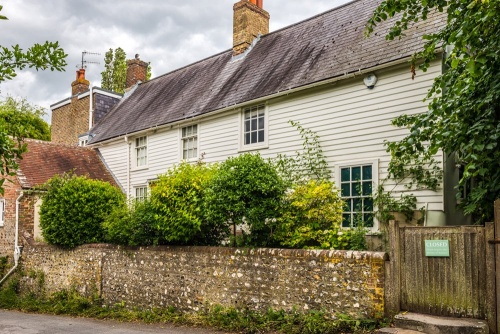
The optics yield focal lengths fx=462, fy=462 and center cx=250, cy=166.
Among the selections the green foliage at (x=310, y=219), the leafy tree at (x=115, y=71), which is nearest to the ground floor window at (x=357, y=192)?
the green foliage at (x=310, y=219)

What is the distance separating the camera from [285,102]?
1440cm

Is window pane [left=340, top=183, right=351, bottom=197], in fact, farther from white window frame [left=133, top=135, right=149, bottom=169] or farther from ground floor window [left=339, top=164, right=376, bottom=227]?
white window frame [left=133, top=135, right=149, bottom=169]

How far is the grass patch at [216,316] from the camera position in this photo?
322 inches

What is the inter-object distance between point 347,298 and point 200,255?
12.6 feet

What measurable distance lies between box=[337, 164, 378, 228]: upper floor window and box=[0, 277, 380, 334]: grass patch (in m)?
3.72

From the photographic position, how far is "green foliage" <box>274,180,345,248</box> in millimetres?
9734

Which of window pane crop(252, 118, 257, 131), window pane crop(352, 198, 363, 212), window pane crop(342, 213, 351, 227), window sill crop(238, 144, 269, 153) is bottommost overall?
window pane crop(342, 213, 351, 227)

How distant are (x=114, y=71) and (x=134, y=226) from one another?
3742cm

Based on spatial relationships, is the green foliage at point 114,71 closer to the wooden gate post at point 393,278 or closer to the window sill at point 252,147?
the window sill at point 252,147

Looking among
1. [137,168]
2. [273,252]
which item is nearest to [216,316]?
[273,252]

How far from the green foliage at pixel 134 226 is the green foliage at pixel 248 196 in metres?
2.30

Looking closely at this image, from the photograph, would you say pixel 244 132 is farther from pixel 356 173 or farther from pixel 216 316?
pixel 216 316

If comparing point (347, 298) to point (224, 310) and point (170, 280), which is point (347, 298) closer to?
point (224, 310)

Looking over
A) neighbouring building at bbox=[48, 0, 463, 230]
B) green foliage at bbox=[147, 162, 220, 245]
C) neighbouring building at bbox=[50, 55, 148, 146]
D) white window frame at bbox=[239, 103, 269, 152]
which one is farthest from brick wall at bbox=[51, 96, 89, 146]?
green foliage at bbox=[147, 162, 220, 245]
